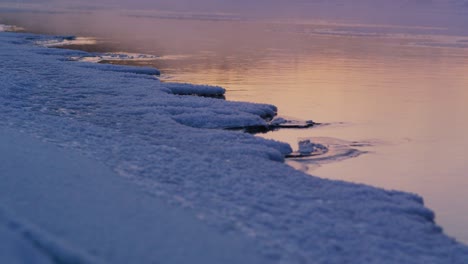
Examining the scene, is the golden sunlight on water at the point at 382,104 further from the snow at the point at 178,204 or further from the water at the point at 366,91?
the snow at the point at 178,204

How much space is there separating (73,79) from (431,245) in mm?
8794

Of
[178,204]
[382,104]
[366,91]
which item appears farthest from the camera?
[366,91]

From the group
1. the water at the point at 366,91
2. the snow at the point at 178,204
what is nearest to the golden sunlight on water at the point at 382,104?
the water at the point at 366,91

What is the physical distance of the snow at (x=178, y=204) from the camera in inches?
155

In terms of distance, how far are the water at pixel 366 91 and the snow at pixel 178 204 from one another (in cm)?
84

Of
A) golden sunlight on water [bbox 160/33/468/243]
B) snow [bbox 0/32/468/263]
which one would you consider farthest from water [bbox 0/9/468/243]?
snow [bbox 0/32/468/263]

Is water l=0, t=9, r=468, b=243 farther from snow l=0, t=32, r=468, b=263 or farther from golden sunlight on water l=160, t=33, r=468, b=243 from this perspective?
snow l=0, t=32, r=468, b=263

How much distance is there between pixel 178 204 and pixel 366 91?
920 centimetres

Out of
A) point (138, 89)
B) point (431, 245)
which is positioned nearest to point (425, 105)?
point (138, 89)

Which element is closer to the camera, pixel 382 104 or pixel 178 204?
pixel 178 204

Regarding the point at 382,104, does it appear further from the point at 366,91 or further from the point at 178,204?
the point at 178,204

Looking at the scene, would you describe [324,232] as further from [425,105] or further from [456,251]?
[425,105]

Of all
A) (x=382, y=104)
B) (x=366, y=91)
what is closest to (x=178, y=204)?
(x=382, y=104)

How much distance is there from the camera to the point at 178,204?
4.78 m
